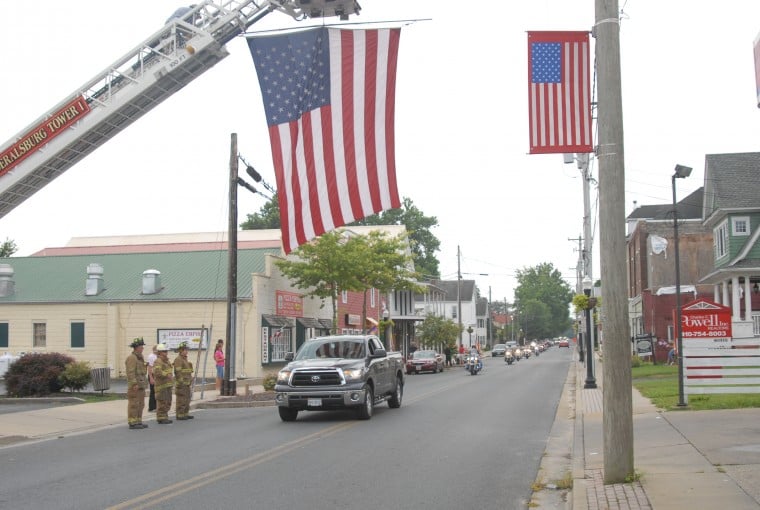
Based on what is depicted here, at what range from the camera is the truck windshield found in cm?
1762

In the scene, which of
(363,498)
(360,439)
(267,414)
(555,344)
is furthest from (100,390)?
(555,344)

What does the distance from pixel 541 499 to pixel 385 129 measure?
632cm

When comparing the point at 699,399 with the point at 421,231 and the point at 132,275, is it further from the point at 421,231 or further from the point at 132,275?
the point at 421,231

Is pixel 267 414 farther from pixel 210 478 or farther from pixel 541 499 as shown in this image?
pixel 541 499

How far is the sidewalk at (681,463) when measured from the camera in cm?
784

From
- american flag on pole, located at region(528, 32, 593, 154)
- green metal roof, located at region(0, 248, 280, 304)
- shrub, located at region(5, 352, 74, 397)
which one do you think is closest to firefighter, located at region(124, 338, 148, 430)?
shrub, located at region(5, 352, 74, 397)

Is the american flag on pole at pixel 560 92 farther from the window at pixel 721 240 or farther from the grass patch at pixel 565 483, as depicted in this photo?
the window at pixel 721 240

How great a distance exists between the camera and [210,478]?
10016 millimetres

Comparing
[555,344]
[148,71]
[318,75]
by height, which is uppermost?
[148,71]

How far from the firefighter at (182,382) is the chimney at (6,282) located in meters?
24.6

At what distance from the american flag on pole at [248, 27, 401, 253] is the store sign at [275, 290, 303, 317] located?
26091 mm

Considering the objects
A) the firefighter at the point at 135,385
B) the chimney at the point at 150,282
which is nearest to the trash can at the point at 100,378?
the firefighter at the point at 135,385

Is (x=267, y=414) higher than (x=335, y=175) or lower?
lower

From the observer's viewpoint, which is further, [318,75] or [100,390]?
[100,390]
